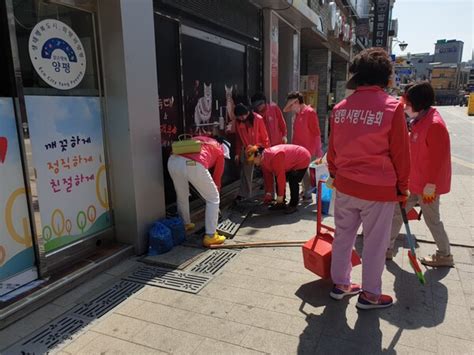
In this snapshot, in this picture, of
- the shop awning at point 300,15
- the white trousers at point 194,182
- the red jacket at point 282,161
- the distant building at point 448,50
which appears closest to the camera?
the white trousers at point 194,182

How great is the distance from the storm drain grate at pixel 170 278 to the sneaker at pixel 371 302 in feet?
4.34

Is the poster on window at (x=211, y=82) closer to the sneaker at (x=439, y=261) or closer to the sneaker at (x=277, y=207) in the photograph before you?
the sneaker at (x=277, y=207)

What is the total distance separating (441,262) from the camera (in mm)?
3604

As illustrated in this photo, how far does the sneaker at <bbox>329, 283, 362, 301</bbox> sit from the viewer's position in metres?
3.02

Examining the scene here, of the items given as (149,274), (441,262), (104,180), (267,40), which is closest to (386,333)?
(441,262)

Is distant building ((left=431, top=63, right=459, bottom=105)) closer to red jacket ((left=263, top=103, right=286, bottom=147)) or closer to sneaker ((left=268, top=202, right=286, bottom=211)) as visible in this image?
red jacket ((left=263, top=103, right=286, bottom=147))

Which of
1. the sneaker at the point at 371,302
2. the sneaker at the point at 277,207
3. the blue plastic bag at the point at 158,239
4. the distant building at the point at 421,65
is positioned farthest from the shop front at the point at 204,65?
the distant building at the point at 421,65

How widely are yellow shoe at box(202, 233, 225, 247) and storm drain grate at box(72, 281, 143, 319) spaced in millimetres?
1016

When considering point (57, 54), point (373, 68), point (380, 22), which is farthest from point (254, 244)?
point (380, 22)

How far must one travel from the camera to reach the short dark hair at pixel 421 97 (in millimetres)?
3367

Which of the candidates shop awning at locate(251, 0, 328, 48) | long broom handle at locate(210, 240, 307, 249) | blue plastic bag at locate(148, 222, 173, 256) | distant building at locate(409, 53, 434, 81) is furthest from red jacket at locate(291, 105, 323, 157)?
distant building at locate(409, 53, 434, 81)

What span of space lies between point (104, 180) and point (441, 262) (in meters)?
3.45

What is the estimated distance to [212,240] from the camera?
4.19 meters

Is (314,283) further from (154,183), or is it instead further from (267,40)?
(267,40)
